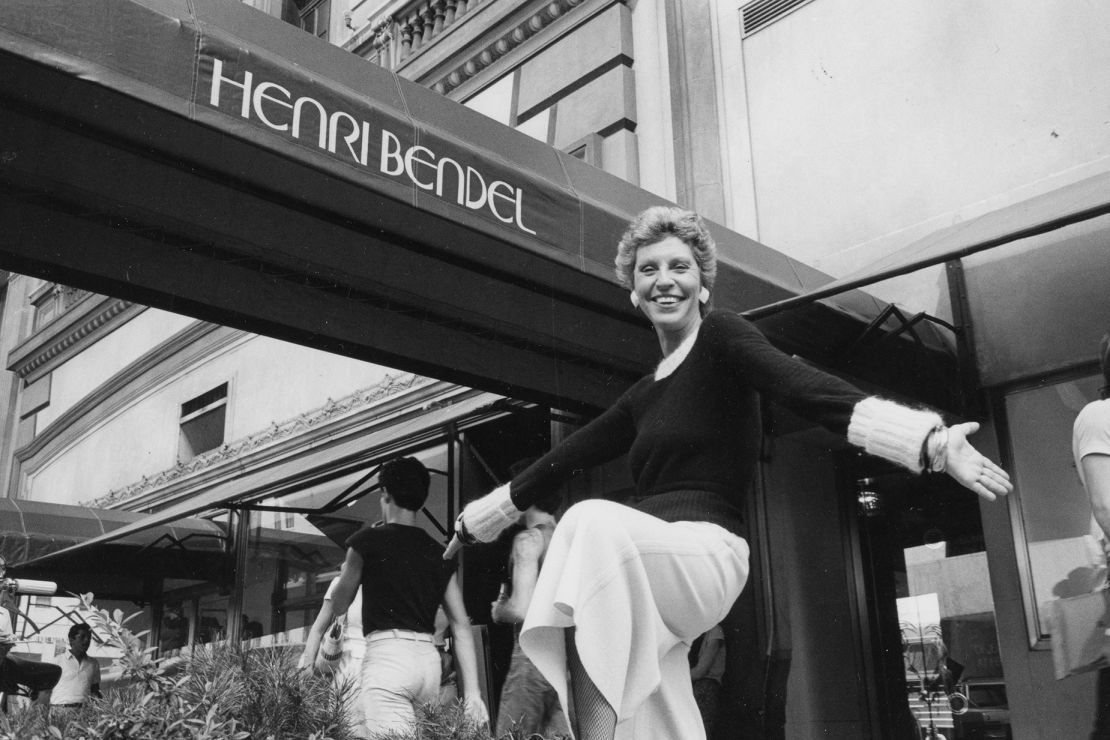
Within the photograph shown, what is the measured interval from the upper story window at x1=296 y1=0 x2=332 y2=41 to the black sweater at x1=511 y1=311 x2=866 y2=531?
1135cm

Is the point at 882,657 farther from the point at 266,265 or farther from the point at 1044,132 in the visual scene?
the point at 266,265

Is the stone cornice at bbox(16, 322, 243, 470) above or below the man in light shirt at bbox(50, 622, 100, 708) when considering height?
above

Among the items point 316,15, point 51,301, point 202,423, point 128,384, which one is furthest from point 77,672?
point 51,301

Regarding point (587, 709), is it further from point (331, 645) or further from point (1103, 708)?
point (331, 645)

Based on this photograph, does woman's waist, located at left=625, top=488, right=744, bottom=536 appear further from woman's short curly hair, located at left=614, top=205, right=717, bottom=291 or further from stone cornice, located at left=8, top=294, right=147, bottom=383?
stone cornice, located at left=8, top=294, right=147, bottom=383

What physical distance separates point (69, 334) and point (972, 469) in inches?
640

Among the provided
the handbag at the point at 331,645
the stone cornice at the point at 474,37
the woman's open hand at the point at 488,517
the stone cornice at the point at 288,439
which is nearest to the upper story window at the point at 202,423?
the stone cornice at the point at 288,439

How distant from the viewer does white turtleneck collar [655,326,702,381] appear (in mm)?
2180

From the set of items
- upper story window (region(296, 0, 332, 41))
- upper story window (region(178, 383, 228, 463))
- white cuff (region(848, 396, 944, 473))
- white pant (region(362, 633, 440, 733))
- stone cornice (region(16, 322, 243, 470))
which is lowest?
white pant (region(362, 633, 440, 733))

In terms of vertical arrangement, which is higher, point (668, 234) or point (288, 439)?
point (288, 439)

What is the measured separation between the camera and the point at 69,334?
51.5 feet

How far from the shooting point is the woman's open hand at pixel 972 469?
152cm

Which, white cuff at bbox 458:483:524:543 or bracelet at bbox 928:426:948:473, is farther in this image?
white cuff at bbox 458:483:524:543

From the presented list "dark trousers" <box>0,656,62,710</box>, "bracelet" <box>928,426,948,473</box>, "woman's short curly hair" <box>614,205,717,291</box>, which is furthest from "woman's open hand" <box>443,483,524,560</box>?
"dark trousers" <box>0,656,62,710</box>
